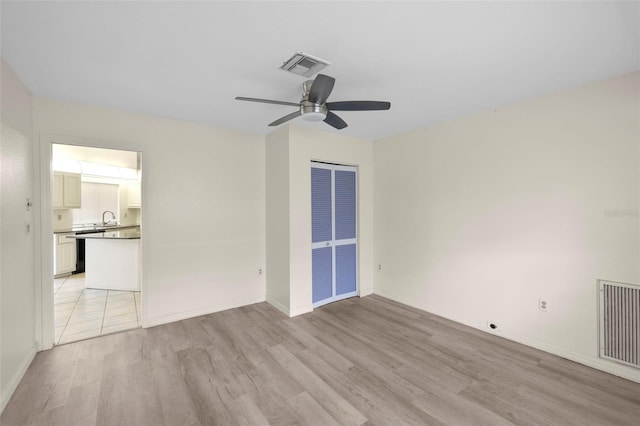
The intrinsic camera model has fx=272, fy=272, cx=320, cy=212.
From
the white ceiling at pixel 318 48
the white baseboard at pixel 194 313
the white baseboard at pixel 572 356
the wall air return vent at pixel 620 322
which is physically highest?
the white ceiling at pixel 318 48

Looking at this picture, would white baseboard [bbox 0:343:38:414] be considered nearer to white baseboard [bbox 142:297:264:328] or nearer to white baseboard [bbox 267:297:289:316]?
white baseboard [bbox 142:297:264:328]

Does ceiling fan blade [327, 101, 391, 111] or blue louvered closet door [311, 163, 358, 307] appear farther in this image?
blue louvered closet door [311, 163, 358, 307]

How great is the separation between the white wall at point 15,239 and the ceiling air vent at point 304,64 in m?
2.15

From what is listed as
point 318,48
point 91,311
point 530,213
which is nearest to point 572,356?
point 530,213

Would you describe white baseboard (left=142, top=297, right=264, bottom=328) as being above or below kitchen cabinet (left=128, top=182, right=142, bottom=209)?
below

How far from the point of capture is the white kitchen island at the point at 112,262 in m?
4.66

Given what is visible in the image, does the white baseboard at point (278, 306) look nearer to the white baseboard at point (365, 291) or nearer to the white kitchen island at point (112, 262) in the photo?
the white baseboard at point (365, 291)

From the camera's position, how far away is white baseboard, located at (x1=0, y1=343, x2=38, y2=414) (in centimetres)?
198

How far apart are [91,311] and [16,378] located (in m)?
1.72

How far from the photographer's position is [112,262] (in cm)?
472

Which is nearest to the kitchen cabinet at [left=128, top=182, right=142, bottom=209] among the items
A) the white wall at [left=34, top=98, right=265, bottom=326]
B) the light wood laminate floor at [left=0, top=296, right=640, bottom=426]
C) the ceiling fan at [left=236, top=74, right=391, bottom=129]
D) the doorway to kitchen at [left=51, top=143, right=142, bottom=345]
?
the doorway to kitchen at [left=51, top=143, right=142, bottom=345]

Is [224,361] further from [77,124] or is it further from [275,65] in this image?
[77,124]

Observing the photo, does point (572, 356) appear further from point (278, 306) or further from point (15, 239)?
point (15, 239)

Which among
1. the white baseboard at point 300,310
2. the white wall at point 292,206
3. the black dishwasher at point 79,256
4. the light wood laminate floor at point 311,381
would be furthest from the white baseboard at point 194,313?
the black dishwasher at point 79,256
